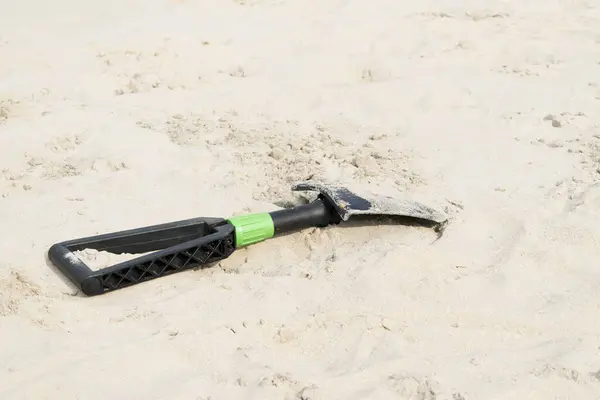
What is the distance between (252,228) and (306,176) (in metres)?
0.57

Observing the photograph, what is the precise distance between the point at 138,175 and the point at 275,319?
1.12 meters

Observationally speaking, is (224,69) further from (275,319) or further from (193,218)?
(275,319)

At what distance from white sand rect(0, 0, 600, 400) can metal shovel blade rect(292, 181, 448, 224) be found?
0.24ft

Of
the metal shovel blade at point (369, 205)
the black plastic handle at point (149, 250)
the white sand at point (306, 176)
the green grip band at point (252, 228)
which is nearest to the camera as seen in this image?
the white sand at point (306, 176)

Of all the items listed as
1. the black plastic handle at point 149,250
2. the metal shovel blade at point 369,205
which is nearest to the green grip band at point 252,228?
the black plastic handle at point 149,250

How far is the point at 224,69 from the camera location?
4113 mm

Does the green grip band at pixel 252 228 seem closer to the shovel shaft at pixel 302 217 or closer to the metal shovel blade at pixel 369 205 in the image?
the shovel shaft at pixel 302 217

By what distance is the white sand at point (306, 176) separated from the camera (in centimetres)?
210

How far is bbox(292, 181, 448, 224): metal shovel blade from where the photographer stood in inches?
108

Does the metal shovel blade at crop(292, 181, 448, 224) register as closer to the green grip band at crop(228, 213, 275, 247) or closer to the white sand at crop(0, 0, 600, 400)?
the white sand at crop(0, 0, 600, 400)

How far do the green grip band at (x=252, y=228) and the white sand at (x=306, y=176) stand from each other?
7 cm

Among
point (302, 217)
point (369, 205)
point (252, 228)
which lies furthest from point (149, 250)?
point (369, 205)

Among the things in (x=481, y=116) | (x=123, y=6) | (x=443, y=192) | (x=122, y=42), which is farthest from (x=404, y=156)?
(x=123, y=6)

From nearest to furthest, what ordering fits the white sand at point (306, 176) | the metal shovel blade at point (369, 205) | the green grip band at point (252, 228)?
the white sand at point (306, 176) → the green grip band at point (252, 228) → the metal shovel blade at point (369, 205)
